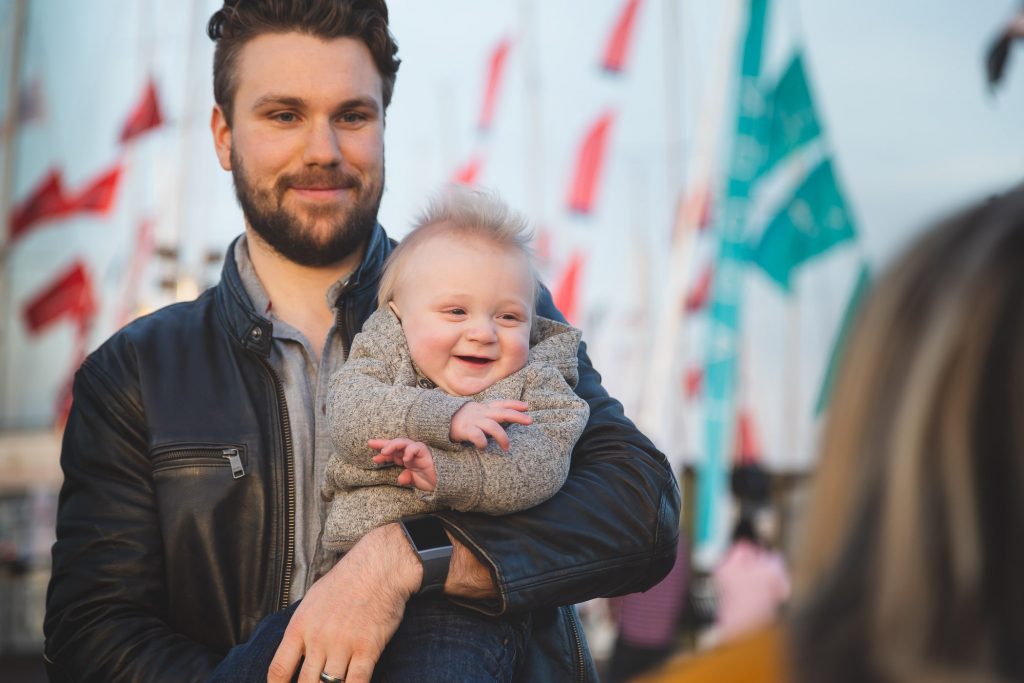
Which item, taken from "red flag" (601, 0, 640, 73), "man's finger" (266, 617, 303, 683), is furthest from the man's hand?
"red flag" (601, 0, 640, 73)

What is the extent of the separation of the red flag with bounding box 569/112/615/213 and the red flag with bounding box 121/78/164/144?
568 cm

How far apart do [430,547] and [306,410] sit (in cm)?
57

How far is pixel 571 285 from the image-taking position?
22078mm

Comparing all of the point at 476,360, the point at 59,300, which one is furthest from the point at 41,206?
the point at 476,360

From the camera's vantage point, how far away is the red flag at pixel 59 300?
15.9 meters

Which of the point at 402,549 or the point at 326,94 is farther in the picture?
A: the point at 326,94

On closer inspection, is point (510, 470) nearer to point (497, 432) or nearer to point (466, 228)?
point (497, 432)

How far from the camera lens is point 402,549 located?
234 cm

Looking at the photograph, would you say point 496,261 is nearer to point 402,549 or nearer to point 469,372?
point 469,372

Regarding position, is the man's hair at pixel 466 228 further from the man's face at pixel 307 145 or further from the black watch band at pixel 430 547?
the black watch band at pixel 430 547

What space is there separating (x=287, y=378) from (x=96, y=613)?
65 centimetres

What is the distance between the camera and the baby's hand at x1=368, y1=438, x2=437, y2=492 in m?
2.31

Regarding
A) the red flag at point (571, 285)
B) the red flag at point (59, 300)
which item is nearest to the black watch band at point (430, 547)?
the red flag at point (59, 300)

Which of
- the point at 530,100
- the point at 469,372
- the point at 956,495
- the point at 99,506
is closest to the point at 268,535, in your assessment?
the point at 99,506
